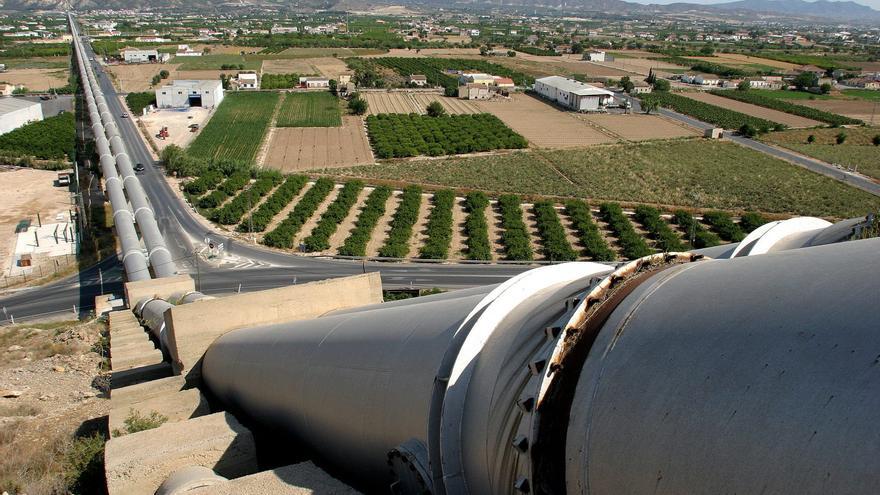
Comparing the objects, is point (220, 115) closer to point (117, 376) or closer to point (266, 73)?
point (266, 73)

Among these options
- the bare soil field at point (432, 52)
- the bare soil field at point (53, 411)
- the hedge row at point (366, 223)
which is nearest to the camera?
the bare soil field at point (53, 411)

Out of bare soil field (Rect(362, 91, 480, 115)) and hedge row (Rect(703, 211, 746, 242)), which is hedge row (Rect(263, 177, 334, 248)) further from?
bare soil field (Rect(362, 91, 480, 115))

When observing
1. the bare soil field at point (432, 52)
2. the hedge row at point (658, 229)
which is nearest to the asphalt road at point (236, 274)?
the hedge row at point (658, 229)

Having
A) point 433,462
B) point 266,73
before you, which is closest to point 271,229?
point 433,462

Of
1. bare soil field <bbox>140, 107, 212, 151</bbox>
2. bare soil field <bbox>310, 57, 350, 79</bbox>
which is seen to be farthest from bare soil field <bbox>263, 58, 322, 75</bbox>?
bare soil field <bbox>140, 107, 212, 151</bbox>

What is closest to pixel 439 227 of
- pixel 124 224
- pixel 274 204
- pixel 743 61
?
pixel 274 204

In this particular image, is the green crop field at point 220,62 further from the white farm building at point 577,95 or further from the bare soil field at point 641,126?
the bare soil field at point 641,126
